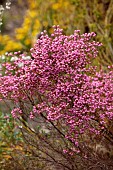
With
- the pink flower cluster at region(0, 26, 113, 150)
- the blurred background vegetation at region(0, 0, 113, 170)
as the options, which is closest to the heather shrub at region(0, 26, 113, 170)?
the pink flower cluster at region(0, 26, 113, 150)

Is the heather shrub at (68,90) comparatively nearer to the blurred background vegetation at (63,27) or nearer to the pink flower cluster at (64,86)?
the pink flower cluster at (64,86)

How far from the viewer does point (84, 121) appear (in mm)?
3385

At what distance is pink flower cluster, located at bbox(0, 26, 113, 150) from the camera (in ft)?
10.8

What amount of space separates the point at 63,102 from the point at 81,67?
290mm

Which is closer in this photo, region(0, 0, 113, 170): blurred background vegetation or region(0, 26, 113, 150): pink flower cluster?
region(0, 26, 113, 150): pink flower cluster

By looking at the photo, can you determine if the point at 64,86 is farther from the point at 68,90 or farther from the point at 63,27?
the point at 63,27

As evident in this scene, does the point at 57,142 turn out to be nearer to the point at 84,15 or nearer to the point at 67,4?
the point at 84,15

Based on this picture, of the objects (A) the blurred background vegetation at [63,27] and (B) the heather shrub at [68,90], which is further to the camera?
(A) the blurred background vegetation at [63,27]

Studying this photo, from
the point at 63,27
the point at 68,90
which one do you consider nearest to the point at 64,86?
the point at 68,90

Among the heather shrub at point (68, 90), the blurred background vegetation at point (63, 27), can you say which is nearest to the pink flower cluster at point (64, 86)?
the heather shrub at point (68, 90)

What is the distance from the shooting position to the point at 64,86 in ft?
10.8

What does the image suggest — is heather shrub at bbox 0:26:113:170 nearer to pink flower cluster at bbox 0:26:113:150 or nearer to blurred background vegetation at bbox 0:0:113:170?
pink flower cluster at bbox 0:26:113:150

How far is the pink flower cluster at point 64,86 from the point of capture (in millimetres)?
3293

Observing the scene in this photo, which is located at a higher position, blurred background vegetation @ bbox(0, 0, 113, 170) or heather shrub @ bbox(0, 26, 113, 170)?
blurred background vegetation @ bbox(0, 0, 113, 170)
